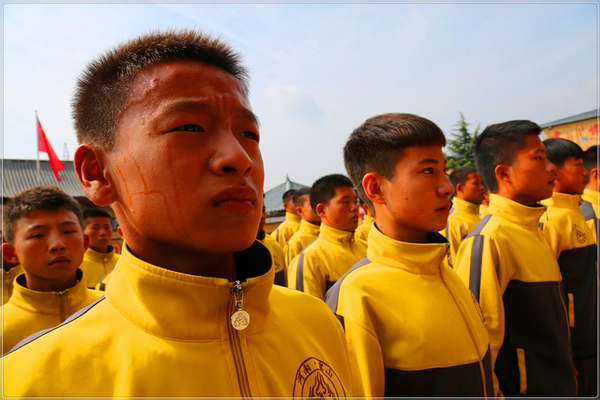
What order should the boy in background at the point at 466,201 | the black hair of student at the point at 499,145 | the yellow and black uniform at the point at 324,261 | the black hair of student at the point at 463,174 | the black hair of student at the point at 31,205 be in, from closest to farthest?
the black hair of student at the point at 31,205 → the black hair of student at the point at 499,145 → the yellow and black uniform at the point at 324,261 → the boy in background at the point at 466,201 → the black hair of student at the point at 463,174

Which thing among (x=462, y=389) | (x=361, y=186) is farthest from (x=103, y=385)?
(x=361, y=186)

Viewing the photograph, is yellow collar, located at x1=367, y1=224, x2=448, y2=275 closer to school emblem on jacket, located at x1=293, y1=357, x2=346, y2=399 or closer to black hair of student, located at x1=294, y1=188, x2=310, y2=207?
school emblem on jacket, located at x1=293, y1=357, x2=346, y2=399

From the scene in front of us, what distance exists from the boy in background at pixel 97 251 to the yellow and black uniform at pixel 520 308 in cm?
468

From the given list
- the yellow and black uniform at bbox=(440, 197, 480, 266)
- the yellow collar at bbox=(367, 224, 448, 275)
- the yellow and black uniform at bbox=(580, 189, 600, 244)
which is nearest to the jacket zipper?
the yellow collar at bbox=(367, 224, 448, 275)

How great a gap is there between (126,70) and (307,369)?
1.08 m

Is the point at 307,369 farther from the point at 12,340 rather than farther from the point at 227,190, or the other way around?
the point at 12,340

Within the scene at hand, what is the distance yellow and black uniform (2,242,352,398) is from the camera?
0.83m

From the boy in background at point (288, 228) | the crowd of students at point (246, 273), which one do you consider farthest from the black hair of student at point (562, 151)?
the boy in background at point (288, 228)

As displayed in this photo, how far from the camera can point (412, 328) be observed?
173 centimetres

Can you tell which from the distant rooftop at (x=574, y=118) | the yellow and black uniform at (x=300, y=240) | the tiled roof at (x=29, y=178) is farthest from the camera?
the tiled roof at (x=29, y=178)

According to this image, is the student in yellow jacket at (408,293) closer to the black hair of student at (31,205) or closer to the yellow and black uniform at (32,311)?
the yellow and black uniform at (32,311)

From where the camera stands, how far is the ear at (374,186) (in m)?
2.17

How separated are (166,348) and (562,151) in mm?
5021

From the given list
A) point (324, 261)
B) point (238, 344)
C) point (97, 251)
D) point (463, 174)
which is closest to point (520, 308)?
point (324, 261)
